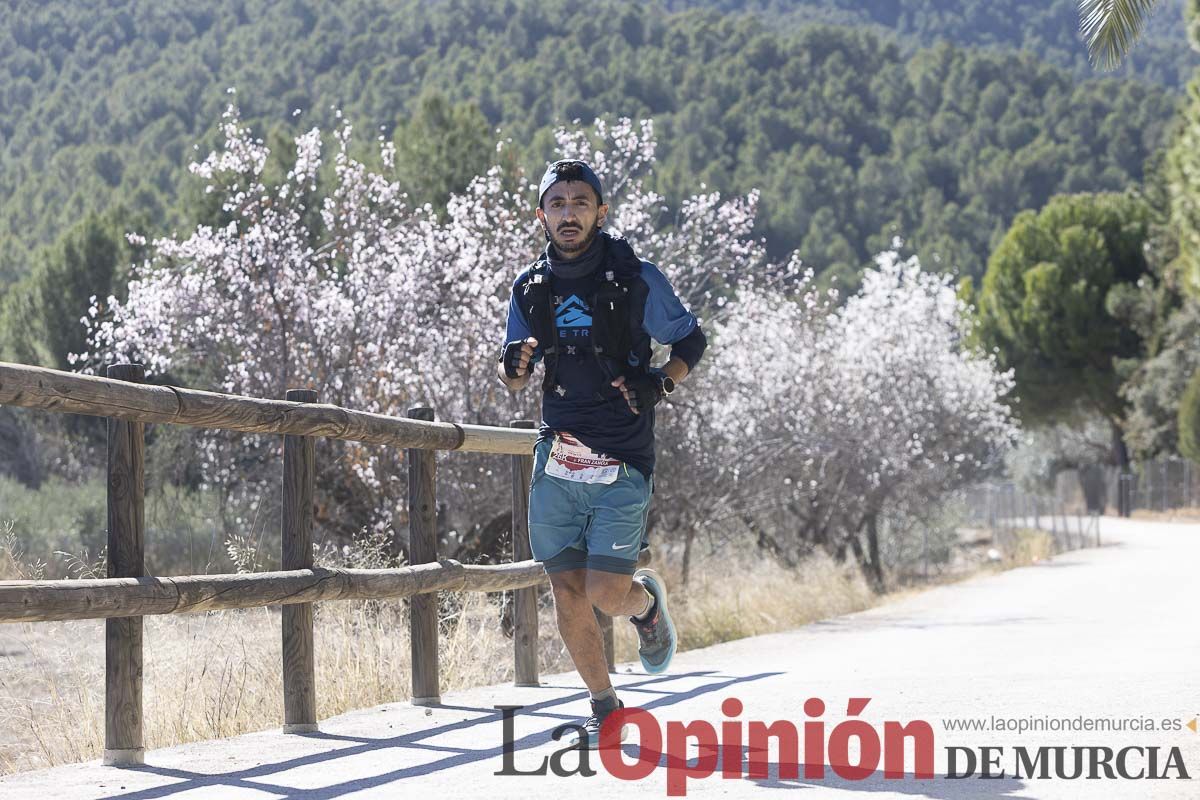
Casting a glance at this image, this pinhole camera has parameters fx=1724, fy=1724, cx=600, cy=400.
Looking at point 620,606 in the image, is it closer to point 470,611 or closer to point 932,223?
point 470,611

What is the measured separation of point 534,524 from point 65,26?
8732 centimetres

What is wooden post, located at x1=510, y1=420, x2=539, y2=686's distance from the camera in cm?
891

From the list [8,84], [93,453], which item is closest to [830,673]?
[93,453]

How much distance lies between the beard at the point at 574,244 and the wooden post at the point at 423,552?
214cm

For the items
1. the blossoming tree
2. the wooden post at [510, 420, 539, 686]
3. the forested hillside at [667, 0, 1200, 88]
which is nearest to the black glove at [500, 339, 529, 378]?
the wooden post at [510, 420, 539, 686]

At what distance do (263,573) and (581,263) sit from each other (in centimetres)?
191

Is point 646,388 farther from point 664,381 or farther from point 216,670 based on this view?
point 216,670

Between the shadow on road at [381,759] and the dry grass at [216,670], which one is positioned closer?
the shadow on road at [381,759]

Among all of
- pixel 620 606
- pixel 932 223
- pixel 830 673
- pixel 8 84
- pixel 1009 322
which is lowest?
pixel 830 673

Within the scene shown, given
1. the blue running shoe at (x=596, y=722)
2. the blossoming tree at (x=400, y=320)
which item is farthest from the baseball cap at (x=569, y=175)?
the blossoming tree at (x=400, y=320)

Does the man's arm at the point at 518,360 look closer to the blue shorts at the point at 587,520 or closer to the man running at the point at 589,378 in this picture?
the man running at the point at 589,378

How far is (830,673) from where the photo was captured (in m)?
8.86

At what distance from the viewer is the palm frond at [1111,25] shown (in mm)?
14219

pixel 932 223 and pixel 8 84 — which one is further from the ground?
pixel 8 84
